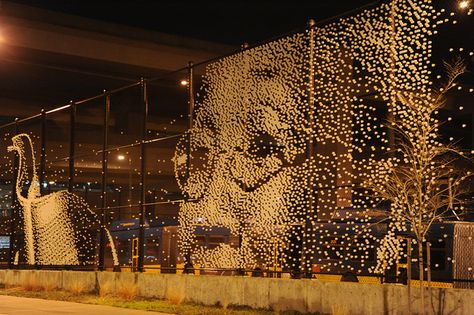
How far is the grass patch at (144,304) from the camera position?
1575 centimetres

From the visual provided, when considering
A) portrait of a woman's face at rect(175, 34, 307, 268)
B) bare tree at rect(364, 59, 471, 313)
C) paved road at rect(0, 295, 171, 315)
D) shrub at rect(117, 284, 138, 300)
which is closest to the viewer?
bare tree at rect(364, 59, 471, 313)

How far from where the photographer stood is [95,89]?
47.4m

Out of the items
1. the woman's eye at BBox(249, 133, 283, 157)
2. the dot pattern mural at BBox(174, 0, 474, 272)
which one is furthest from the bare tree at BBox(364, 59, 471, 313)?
the woman's eye at BBox(249, 133, 283, 157)

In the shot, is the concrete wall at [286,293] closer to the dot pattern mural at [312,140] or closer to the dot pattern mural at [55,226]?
the dot pattern mural at [312,140]

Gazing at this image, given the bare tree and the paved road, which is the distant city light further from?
the paved road

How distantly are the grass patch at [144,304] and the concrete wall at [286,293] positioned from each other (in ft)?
Result: 0.78

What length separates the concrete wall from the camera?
12586 mm

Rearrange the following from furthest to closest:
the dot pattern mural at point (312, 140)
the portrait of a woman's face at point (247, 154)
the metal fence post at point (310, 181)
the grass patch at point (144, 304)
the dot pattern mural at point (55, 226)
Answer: the dot pattern mural at point (55, 226) → the portrait of a woman's face at point (247, 154) → the grass patch at point (144, 304) → the metal fence post at point (310, 181) → the dot pattern mural at point (312, 140)

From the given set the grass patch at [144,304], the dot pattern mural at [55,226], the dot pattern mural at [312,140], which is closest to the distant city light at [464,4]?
the dot pattern mural at [312,140]

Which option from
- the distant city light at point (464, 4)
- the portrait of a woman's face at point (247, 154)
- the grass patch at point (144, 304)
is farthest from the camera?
the portrait of a woman's face at point (247, 154)

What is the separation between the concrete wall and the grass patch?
24 centimetres

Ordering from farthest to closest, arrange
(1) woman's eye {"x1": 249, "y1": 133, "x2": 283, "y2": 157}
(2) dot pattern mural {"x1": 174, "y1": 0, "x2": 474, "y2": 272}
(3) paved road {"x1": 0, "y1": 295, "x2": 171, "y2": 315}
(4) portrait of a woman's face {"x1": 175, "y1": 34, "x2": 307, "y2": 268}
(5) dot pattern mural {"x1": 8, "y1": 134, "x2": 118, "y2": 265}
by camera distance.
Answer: (5) dot pattern mural {"x1": 8, "y1": 134, "x2": 118, "y2": 265}
(1) woman's eye {"x1": 249, "y1": 133, "x2": 283, "y2": 157}
(4) portrait of a woman's face {"x1": 175, "y1": 34, "x2": 307, "y2": 268}
(3) paved road {"x1": 0, "y1": 295, "x2": 171, "y2": 315}
(2) dot pattern mural {"x1": 174, "y1": 0, "x2": 474, "y2": 272}

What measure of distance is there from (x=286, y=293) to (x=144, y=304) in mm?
4252

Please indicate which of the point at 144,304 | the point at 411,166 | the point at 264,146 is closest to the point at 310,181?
the point at 264,146
